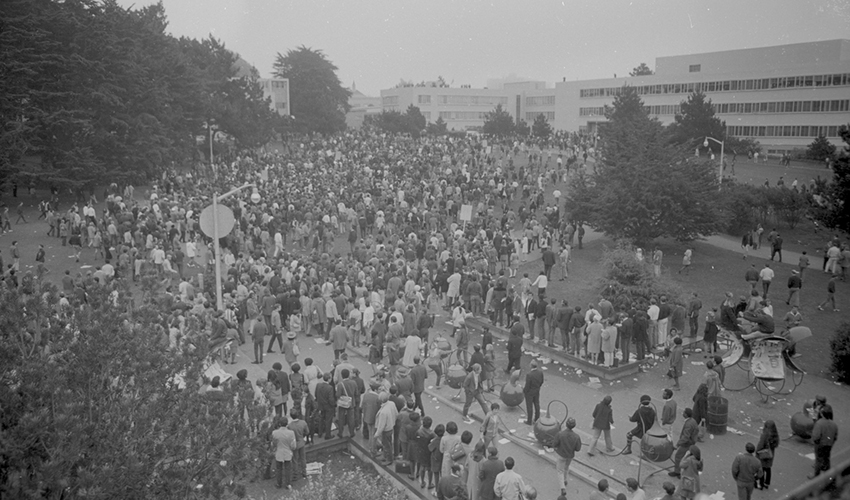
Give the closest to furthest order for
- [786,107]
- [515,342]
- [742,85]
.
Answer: [515,342] < [786,107] < [742,85]

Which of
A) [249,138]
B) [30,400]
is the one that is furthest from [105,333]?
[249,138]

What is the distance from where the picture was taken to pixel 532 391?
1312cm

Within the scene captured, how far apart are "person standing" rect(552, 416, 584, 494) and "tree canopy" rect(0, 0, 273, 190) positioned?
110 feet

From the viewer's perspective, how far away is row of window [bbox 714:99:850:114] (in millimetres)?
58194

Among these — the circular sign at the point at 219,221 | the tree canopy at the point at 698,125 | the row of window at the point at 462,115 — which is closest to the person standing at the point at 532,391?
the circular sign at the point at 219,221

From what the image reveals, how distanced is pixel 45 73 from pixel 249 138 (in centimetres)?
1977

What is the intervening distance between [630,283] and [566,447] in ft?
35.5

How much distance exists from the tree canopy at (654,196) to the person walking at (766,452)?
18583mm

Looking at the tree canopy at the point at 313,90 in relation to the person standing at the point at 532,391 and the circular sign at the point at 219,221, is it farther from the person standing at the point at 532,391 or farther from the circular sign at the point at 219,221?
the person standing at the point at 532,391

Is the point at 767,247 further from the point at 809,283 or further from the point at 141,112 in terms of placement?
the point at 141,112

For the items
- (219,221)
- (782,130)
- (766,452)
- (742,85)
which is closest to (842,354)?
(766,452)

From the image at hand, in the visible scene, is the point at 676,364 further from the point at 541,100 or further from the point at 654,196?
the point at 541,100

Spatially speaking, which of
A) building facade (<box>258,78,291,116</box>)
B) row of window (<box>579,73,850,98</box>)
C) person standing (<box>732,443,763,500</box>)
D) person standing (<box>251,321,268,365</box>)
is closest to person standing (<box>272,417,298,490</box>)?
person standing (<box>251,321,268,365</box>)

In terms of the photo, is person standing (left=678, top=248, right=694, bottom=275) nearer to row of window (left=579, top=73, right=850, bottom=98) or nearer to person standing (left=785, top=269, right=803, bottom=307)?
person standing (left=785, top=269, right=803, bottom=307)
